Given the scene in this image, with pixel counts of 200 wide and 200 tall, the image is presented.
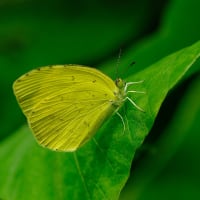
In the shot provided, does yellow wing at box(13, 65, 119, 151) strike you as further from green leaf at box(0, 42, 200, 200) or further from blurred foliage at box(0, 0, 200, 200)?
blurred foliage at box(0, 0, 200, 200)

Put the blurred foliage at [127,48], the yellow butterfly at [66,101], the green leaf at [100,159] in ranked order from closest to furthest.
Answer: the green leaf at [100,159], the yellow butterfly at [66,101], the blurred foliage at [127,48]

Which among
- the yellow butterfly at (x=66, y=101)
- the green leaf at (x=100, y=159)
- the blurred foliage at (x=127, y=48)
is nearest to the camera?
the green leaf at (x=100, y=159)

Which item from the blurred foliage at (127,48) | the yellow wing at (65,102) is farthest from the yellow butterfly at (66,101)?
the blurred foliage at (127,48)

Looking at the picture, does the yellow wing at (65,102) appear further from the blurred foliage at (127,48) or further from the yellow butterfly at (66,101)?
the blurred foliage at (127,48)

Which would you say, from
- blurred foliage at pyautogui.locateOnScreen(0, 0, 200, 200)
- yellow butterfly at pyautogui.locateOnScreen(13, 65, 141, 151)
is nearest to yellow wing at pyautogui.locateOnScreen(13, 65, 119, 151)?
yellow butterfly at pyautogui.locateOnScreen(13, 65, 141, 151)

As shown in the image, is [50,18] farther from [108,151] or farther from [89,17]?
[108,151]

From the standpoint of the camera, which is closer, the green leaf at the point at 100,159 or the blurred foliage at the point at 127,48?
the green leaf at the point at 100,159
